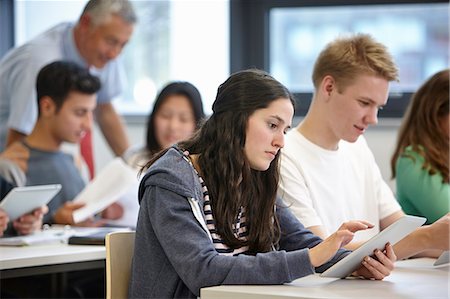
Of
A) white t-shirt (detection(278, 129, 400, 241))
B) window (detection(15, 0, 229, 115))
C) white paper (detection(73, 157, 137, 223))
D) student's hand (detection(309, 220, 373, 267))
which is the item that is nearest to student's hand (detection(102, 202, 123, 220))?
white paper (detection(73, 157, 137, 223))

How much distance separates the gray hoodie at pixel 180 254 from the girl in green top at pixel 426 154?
874 mm

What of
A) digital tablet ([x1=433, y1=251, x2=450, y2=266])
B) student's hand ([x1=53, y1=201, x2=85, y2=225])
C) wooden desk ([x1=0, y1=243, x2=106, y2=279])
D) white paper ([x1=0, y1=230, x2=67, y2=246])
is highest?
digital tablet ([x1=433, y1=251, x2=450, y2=266])

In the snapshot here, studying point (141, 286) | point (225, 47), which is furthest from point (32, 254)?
point (225, 47)

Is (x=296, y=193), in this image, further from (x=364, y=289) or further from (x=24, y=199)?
(x=24, y=199)

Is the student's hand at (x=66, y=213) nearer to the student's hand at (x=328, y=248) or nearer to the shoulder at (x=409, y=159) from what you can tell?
the shoulder at (x=409, y=159)

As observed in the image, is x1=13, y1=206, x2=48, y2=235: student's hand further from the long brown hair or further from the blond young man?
the long brown hair

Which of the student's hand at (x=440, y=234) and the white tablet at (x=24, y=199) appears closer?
the student's hand at (x=440, y=234)

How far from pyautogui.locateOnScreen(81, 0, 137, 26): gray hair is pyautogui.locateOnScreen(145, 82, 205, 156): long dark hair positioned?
1.13 feet

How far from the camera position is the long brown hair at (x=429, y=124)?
2434 millimetres

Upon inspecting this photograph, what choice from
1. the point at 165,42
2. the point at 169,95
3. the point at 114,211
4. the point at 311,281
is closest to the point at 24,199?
the point at 114,211

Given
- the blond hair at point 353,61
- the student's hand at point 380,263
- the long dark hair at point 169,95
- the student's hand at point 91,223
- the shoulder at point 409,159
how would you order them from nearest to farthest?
the student's hand at point 380,263 < the blond hair at point 353,61 < the shoulder at point 409,159 < the student's hand at point 91,223 < the long dark hair at point 169,95

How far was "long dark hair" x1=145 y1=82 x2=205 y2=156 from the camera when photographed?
3170 millimetres

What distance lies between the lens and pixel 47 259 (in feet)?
6.82

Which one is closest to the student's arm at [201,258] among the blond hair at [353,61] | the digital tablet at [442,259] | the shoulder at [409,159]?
the digital tablet at [442,259]
